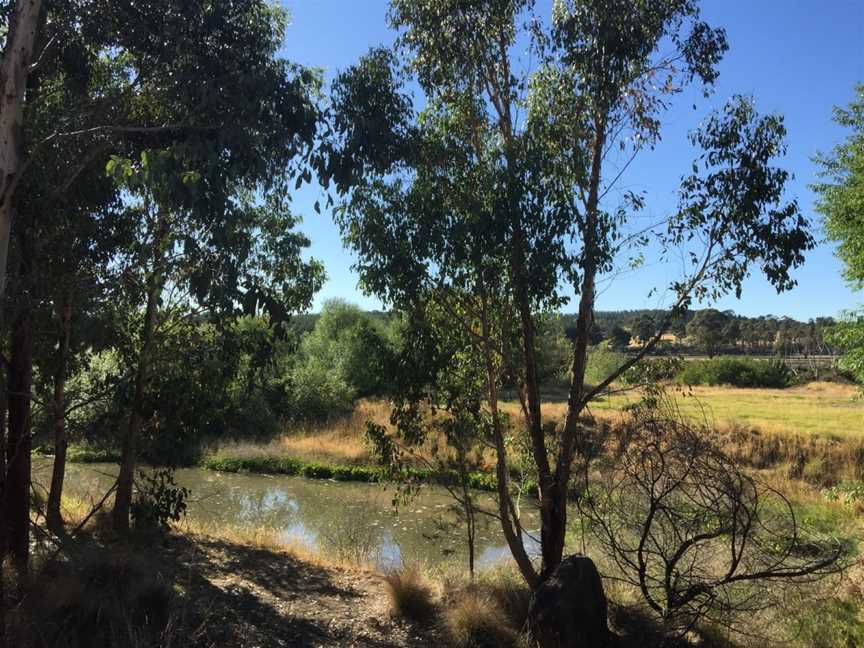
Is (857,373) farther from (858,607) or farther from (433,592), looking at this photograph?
(433,592)

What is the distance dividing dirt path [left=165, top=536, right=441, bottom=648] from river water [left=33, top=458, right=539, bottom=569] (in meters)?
1.52

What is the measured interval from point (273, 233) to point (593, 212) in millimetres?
4025

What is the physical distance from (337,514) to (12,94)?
16.7 meters

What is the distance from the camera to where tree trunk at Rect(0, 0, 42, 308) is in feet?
14.7

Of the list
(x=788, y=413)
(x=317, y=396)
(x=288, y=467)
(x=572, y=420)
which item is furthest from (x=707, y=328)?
(x=788, y=413)

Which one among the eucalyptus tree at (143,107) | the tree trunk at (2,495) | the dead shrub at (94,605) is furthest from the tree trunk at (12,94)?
the dead shrub at (94,605)

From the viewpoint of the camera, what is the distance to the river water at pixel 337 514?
547 inches

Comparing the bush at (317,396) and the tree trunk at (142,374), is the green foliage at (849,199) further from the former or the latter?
the bush at (317,396)

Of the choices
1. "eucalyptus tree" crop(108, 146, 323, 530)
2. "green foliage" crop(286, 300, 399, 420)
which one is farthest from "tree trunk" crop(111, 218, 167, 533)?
"green foliage" crop(286, 300, 399, 420)

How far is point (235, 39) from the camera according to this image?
19.8ft

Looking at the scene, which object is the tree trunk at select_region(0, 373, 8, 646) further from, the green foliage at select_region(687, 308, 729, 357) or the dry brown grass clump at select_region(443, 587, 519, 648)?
the green foliage at select_region(687, 308, 729, 357)

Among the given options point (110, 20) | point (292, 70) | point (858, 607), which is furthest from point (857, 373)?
point (110, 20)

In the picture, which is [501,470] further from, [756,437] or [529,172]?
[756,437]

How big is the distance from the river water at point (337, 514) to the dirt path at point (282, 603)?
152cm
